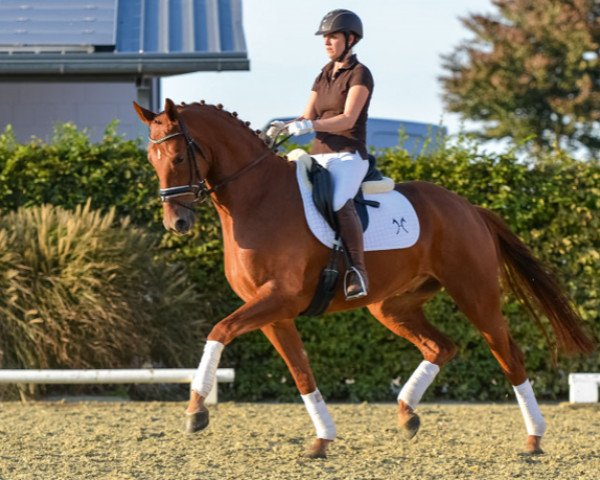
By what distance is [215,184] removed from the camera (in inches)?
262

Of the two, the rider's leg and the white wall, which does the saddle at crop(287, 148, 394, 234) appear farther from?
the white wall

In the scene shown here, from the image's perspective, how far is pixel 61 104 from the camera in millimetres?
14109

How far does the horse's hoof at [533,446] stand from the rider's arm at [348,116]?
2299 mm

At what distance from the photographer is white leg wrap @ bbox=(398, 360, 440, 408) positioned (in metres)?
7.32

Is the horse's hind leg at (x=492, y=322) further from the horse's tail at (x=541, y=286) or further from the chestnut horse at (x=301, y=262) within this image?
the horse's tail at (x=541, y=286)

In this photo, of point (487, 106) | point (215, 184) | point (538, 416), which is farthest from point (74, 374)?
point (487, 106)

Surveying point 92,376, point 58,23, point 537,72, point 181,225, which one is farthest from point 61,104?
point 537,72

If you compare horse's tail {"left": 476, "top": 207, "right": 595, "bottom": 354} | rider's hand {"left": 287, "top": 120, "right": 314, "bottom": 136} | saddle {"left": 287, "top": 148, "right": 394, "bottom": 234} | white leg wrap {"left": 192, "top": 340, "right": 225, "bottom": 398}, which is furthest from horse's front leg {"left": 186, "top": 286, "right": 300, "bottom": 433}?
horse's tail {"left": 476, "top": 207, "right": 595, "bottom": 354}

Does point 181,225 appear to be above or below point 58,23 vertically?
below

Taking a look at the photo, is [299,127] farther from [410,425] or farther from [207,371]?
[410,425]

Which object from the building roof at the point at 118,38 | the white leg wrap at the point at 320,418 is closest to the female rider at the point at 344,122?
the white leg wrap at the point at 320,418

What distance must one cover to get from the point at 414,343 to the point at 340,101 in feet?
5.79

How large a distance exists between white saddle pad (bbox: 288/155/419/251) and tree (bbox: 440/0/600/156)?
19036mm

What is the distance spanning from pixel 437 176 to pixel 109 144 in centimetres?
305
